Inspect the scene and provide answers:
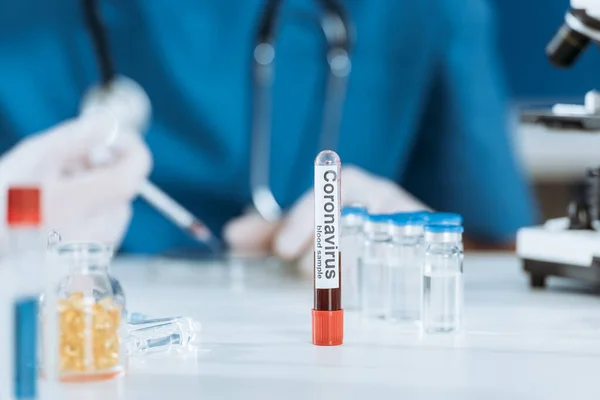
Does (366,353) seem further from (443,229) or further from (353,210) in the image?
(353,210)

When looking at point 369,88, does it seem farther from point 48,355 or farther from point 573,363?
point 48,355

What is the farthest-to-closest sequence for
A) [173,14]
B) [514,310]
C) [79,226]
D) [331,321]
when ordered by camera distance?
[173,14], [79,226], [514,310], [331,321]

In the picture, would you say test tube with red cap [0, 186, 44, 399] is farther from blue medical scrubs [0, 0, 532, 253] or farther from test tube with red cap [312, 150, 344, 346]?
blue medical scrubs [0, 0, 532, 253]

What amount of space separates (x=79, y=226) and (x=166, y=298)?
10.3 inches

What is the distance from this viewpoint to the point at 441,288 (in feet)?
2.48

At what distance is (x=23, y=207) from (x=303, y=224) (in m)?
0.59

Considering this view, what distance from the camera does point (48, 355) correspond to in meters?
0.57

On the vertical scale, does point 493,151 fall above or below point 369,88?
below

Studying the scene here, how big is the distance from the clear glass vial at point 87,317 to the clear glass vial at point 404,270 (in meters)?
0.29

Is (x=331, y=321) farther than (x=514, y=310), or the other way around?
(x=514, y=310)

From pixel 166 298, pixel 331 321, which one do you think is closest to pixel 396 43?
pixel 166 298

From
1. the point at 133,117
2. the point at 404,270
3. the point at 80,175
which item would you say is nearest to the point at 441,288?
the point at 404,270

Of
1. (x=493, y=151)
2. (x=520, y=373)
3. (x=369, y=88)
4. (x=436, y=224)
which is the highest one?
(x=369, y=88)

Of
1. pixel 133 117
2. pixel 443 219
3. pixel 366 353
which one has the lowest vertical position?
pixel 366 353
